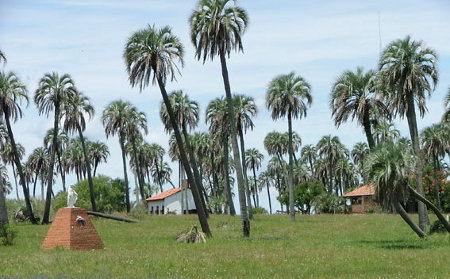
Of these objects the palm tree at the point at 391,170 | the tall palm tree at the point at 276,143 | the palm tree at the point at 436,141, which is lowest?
the palm tree at the point at 391,170

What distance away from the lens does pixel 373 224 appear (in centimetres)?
4759

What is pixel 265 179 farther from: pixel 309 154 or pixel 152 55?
pixel 152 55

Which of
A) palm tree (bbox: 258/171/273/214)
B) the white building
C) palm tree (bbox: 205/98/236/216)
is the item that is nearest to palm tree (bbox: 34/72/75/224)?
palm tree (bbox: 205/98/236/216)

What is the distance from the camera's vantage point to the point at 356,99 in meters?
35.7

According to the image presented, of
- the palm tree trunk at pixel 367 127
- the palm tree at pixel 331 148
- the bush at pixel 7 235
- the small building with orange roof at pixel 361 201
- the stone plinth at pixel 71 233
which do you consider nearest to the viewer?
the stone plinth at pixel 71 233

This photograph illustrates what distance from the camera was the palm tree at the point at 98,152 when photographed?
97.8 metres

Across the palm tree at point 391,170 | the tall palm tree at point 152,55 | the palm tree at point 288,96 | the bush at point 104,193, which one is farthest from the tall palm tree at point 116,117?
the palm tree at point 391,170

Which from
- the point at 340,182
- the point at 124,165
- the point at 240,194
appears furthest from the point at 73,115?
the point at 340,182

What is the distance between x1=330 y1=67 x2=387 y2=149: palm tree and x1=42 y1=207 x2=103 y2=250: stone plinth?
1559 cm

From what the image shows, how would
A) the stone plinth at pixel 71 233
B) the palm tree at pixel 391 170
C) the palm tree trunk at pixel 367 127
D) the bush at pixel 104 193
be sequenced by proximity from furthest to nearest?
the bush at pixel 104 193 → the palm tree trunk at pixel 367 127 → the stone plinth at pixel 71 233 → the palm tree at pixel 391 170

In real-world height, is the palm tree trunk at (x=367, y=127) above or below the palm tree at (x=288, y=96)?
below

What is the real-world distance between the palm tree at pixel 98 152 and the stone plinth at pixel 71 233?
69877mm

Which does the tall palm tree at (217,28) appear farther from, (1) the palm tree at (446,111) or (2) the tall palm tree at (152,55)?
(1) the palm tree at (446,111)

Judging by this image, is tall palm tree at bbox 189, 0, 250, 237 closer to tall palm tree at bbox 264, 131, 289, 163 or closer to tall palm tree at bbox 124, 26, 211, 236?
tall palm tree at bbox 124, 26, 211, 236
